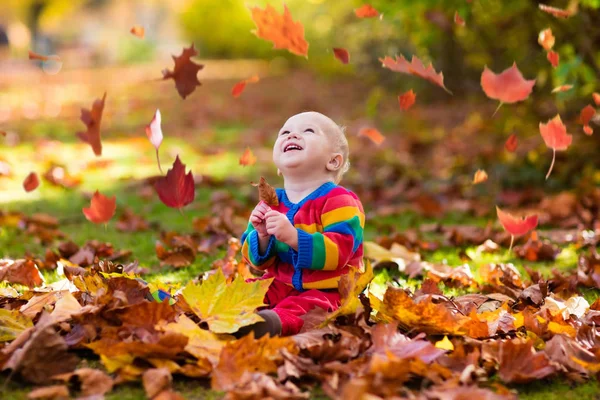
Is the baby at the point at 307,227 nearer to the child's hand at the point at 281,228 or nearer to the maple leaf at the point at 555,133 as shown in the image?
the child's hand at the point at 281,228

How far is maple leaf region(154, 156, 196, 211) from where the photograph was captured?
259 centimetres

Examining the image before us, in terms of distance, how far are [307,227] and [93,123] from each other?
34.9 inches

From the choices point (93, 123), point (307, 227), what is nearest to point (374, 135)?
point (307, 227)

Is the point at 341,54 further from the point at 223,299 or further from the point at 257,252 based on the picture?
the point at 223,299

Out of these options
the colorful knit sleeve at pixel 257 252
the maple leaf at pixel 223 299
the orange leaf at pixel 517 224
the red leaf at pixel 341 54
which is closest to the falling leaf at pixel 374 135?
the red leaf at pixel 341 54

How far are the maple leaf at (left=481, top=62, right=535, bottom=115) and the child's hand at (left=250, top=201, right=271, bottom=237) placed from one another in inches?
36.0

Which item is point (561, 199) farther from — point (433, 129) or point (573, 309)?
point (433, 129)

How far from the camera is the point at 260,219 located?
2447 millimetres

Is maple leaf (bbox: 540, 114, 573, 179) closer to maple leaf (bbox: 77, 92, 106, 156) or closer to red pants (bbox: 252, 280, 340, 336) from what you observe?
red pants (bbox: 252, 280, 340, 336)

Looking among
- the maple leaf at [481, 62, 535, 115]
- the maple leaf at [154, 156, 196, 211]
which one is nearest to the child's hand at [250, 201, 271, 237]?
the maple leaf at [154, 156, 196, 211]

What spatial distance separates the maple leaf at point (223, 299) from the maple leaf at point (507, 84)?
1.11m

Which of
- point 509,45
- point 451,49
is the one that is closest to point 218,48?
point 451,49

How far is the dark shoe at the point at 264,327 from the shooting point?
7.06ft

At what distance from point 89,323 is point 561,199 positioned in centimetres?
339
